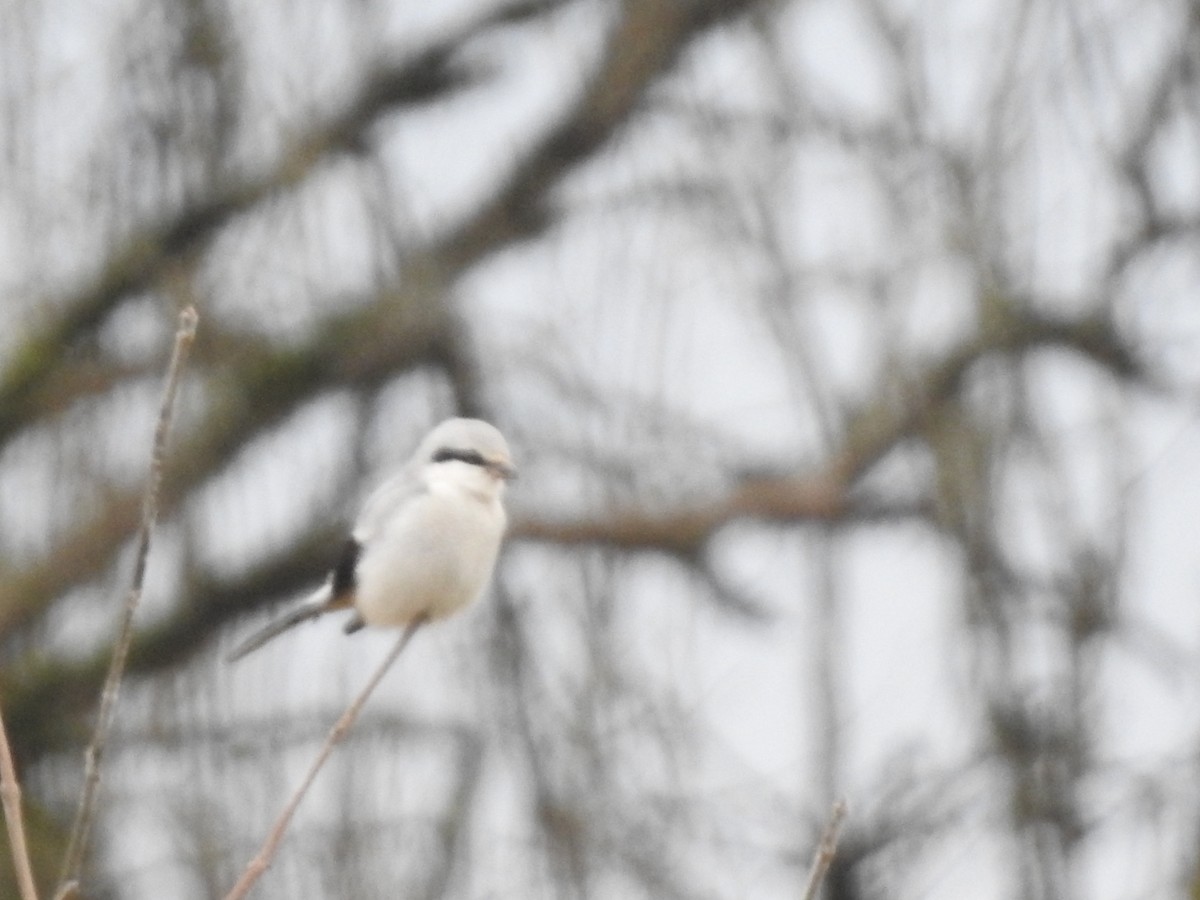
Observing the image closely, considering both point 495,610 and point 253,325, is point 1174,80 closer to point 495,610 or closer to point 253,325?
point 495,610

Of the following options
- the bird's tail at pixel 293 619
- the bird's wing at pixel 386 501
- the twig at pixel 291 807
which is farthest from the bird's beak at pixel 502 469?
the twig at pixel 291 807

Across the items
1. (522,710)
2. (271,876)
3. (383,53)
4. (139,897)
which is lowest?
(271,876)

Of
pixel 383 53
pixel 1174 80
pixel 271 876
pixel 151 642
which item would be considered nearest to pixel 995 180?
pixel 1174 80

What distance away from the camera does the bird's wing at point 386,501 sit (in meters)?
3.21

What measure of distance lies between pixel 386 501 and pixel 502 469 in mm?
372

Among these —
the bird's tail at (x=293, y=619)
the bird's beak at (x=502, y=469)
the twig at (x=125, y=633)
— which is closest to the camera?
the twig at (x=125, y=633)

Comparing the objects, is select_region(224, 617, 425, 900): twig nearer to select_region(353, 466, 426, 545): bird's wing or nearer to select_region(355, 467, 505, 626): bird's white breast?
select_region(355, 467, 505, 626): bird's white breast

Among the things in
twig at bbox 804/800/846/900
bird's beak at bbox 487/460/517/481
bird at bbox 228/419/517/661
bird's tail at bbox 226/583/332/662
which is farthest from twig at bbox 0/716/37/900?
bird's tail at bbox 226/583/332/662

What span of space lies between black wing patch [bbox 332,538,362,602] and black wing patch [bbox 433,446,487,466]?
0.64 feet

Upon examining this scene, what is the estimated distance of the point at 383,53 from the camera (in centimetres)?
632

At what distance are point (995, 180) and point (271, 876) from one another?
1708mm

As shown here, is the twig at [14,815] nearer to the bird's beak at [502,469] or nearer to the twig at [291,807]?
the twig at [291,807]

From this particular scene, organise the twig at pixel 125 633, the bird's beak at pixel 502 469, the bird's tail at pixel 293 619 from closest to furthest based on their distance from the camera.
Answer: the twig at pixel 125 633, the bird's beak at pixel 502 469, the bird's tail at pixel 293 619

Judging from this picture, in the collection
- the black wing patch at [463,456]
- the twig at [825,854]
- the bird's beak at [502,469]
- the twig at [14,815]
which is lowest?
the twig at [14,815]
